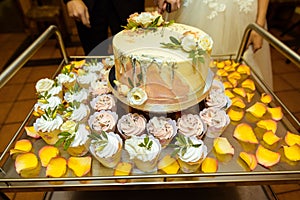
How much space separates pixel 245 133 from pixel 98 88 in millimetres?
559

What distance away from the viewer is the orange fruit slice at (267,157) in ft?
2.39

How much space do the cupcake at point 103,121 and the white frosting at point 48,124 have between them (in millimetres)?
96

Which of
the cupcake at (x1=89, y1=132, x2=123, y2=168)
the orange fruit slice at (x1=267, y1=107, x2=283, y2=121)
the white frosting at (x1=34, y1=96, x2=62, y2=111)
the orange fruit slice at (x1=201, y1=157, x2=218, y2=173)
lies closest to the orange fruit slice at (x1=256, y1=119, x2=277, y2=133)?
the orange fruit slice at (x1=267, y1=107, x2=283, y2=121)

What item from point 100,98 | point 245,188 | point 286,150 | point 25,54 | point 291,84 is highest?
point 25,54

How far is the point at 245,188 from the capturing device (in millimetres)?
1001

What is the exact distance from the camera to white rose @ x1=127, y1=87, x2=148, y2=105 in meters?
0.74

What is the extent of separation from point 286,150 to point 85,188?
61 cm

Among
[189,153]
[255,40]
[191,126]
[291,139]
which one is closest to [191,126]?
[191,126]

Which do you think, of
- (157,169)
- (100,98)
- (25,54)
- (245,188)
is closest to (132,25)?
(100,98)

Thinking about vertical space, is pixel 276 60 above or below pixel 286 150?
below

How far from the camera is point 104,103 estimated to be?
869 mm

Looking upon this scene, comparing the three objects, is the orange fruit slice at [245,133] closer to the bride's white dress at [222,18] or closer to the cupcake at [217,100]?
the cupcake at [217,100]

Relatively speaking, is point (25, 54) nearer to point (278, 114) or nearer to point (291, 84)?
point (278, 114)

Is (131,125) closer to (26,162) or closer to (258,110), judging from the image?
(26,162)
